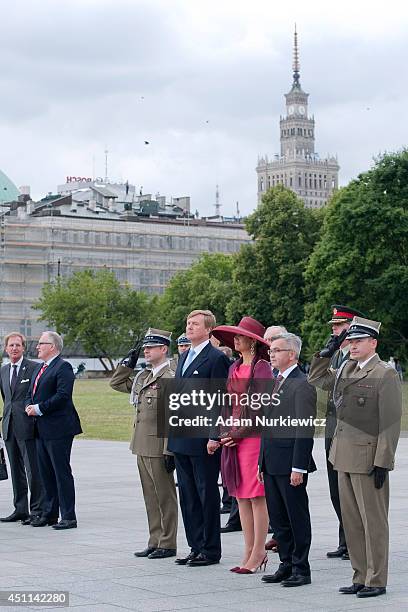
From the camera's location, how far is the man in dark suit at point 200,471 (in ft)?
37.8

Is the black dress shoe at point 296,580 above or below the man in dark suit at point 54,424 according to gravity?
below

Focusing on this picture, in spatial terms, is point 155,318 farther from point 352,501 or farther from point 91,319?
point 352,501

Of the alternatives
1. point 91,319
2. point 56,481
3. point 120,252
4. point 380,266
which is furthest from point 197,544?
point 120,252

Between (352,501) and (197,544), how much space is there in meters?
1.82

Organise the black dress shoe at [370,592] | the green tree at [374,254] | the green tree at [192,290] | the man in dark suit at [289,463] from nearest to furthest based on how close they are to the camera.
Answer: the black dress shoe at [370,592], the man in dark suit at [289,463], the green tree at [374,254], the green tree at [192,290]

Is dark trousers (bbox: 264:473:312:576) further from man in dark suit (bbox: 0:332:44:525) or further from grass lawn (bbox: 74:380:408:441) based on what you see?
grass lawn (bbox: 74:380:408:441)

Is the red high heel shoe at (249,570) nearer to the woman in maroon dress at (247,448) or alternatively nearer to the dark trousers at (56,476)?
the woman in maroon dress at (247,448)

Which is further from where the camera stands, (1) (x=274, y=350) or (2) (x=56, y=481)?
(2) (x=56, y=481)

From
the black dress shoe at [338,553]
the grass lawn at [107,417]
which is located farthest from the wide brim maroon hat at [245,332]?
the grass lawn at [107,417]

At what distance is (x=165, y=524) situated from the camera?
39.6 ft

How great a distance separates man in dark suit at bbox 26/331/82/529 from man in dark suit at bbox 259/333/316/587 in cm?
372

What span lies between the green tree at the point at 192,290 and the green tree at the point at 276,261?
19511 millimetres

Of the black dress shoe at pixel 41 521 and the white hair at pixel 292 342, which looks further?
the black dress shoe at pixel 41 521

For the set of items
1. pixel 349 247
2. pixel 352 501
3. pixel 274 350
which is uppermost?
pixel 349 247
